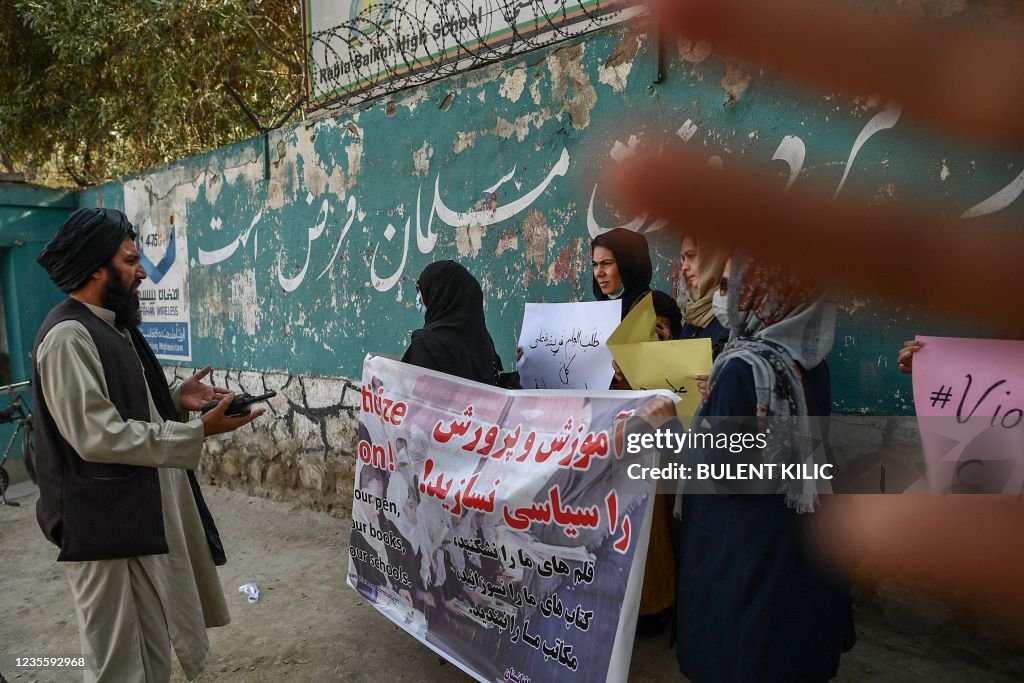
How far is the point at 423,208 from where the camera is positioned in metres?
4.34

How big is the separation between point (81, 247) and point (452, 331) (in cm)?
132

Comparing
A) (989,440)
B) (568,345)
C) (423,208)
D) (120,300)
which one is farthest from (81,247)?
(423,208)

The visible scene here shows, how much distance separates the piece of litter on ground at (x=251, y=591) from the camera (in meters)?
3.60

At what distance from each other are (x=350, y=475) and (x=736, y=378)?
3.53 m

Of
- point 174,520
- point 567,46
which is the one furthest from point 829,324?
point 567,46

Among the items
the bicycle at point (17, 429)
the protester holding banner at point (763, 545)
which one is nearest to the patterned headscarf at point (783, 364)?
the protester holding banner at point (763, 545)

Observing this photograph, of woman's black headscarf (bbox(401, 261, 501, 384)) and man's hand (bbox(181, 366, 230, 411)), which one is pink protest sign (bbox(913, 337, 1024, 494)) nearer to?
woman's black headscarf (bbox(401, 261, 501, 384))

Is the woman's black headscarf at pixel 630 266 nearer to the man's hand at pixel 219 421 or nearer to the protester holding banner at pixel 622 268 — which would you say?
the protester holding banner at pixel 622 268

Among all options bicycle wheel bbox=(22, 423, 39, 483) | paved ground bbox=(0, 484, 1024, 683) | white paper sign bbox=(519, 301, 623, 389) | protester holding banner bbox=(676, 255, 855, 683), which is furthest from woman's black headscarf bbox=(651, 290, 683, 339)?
bicycle wheel bbox=(22, 423, 39, 483)

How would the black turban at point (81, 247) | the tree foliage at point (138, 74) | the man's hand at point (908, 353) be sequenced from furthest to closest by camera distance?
the tree foliage at point (138, 74), the black turban at point (81, 247), the man's hand at point (908, 353)

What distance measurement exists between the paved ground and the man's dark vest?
1074mm

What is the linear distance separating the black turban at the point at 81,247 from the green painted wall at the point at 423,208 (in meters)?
1.55

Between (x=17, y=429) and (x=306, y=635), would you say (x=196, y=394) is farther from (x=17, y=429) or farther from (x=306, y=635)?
(x=17, y=429)

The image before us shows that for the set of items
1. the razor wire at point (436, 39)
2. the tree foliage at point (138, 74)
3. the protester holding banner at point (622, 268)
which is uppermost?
the tree foliage at point (138, 74)
